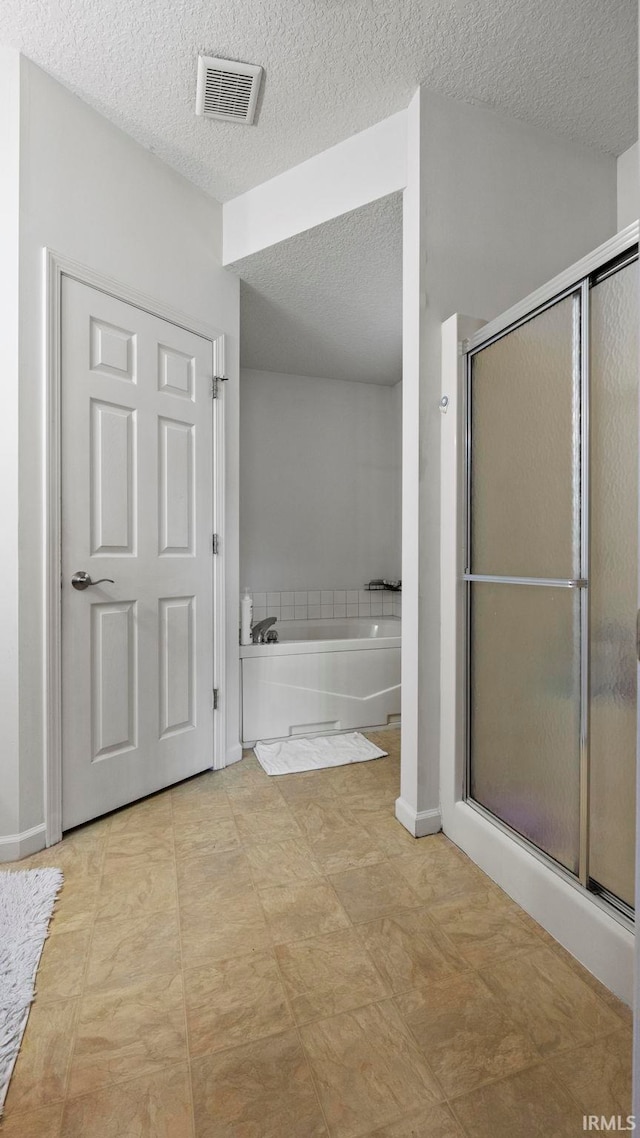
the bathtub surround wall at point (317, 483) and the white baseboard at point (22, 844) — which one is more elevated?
the bathtub surround wall at point (317, 483)

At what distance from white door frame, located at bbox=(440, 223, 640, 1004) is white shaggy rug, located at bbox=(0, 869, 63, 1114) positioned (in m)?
1.23

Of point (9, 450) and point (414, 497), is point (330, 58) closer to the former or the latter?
point (414, 497)

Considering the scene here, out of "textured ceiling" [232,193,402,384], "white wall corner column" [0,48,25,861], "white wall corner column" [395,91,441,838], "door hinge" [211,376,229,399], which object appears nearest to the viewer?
"white wall corner column" [0,48,25,861]

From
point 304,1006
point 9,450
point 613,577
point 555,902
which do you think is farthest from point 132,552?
point 555,902

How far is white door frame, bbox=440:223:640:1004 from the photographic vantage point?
1.19m

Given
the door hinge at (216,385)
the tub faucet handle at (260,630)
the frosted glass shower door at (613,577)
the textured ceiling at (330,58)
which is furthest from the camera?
the tub faucet handle at (260,630)

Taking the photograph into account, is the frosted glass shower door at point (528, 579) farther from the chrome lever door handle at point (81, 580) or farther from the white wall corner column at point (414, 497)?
the chrome lever door handle at point (81, 580)

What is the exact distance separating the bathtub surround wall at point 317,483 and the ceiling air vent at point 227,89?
1.82 meters

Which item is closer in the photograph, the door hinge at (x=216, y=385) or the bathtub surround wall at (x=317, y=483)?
the door hinge at (x=216, y=385)

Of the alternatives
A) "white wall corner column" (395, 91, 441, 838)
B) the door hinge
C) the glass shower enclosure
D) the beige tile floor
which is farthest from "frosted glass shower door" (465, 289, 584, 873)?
the door hinge

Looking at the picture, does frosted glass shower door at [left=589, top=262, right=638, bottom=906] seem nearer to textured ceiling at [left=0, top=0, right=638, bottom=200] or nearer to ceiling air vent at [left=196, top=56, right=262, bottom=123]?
textured ceiling at [left=0, top=0, right=638, bottom=200]

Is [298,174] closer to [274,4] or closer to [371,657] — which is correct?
[274,4]

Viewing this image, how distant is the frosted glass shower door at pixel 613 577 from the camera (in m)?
1.19

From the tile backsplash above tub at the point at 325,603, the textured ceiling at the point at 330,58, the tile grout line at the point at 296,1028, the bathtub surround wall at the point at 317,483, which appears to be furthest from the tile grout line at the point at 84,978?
the textured ceiling at the point at 330,58
